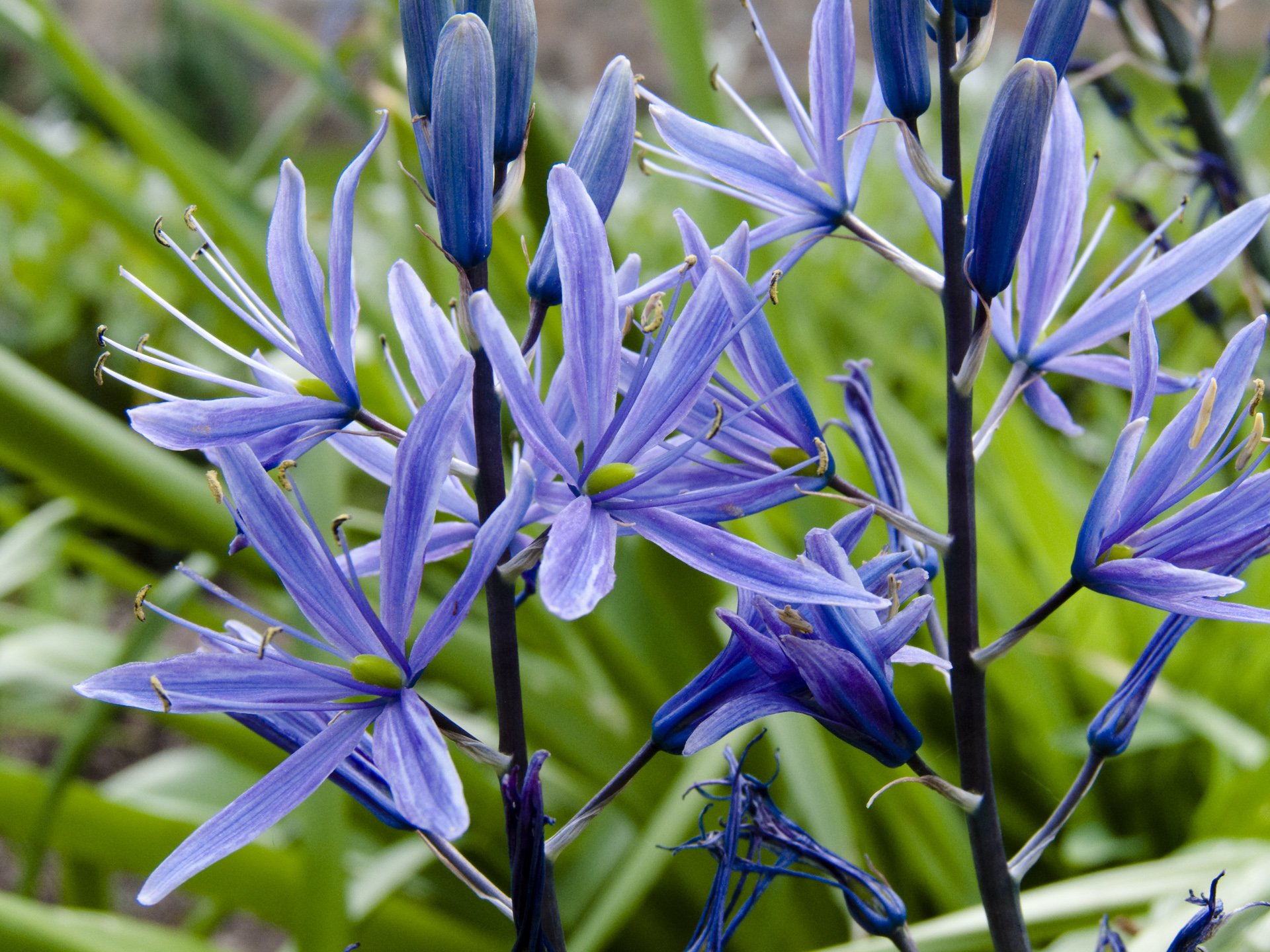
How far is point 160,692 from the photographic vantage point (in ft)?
1.23

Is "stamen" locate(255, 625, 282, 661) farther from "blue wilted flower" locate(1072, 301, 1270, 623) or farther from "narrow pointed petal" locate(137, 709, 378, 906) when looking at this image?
"blue wilted flower" locate(1072, 301, 1270, 623)

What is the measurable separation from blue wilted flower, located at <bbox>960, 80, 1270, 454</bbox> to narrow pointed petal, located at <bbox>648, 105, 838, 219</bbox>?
2.2 inches

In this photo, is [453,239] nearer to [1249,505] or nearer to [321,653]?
[1249,505]

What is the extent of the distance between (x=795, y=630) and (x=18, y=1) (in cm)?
142

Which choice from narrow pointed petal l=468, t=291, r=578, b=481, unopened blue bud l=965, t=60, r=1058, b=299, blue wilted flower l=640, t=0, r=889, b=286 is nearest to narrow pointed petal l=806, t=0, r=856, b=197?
blue wilted flower l=640, t=0, r=889, b=286

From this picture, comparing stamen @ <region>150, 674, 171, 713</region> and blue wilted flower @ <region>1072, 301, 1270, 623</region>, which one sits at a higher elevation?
blue wilted flower @ <region>1072, 301, 1270, 623</region>

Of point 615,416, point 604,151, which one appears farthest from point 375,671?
point 604,151

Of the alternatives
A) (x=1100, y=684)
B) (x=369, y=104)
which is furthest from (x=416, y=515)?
(x=369, y=104)

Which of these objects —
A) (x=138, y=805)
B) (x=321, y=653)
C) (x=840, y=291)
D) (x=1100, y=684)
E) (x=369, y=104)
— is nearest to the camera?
(x=321, y=653)

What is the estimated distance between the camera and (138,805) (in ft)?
3.59

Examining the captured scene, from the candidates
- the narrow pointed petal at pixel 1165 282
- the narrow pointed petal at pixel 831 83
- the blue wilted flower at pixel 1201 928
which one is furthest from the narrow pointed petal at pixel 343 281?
the blue wilted flower at pixel 1201 928

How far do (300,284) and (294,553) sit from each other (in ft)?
0.39

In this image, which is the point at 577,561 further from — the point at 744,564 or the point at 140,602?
the point at 140,602

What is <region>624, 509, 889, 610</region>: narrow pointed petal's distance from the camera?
0.38 meters
